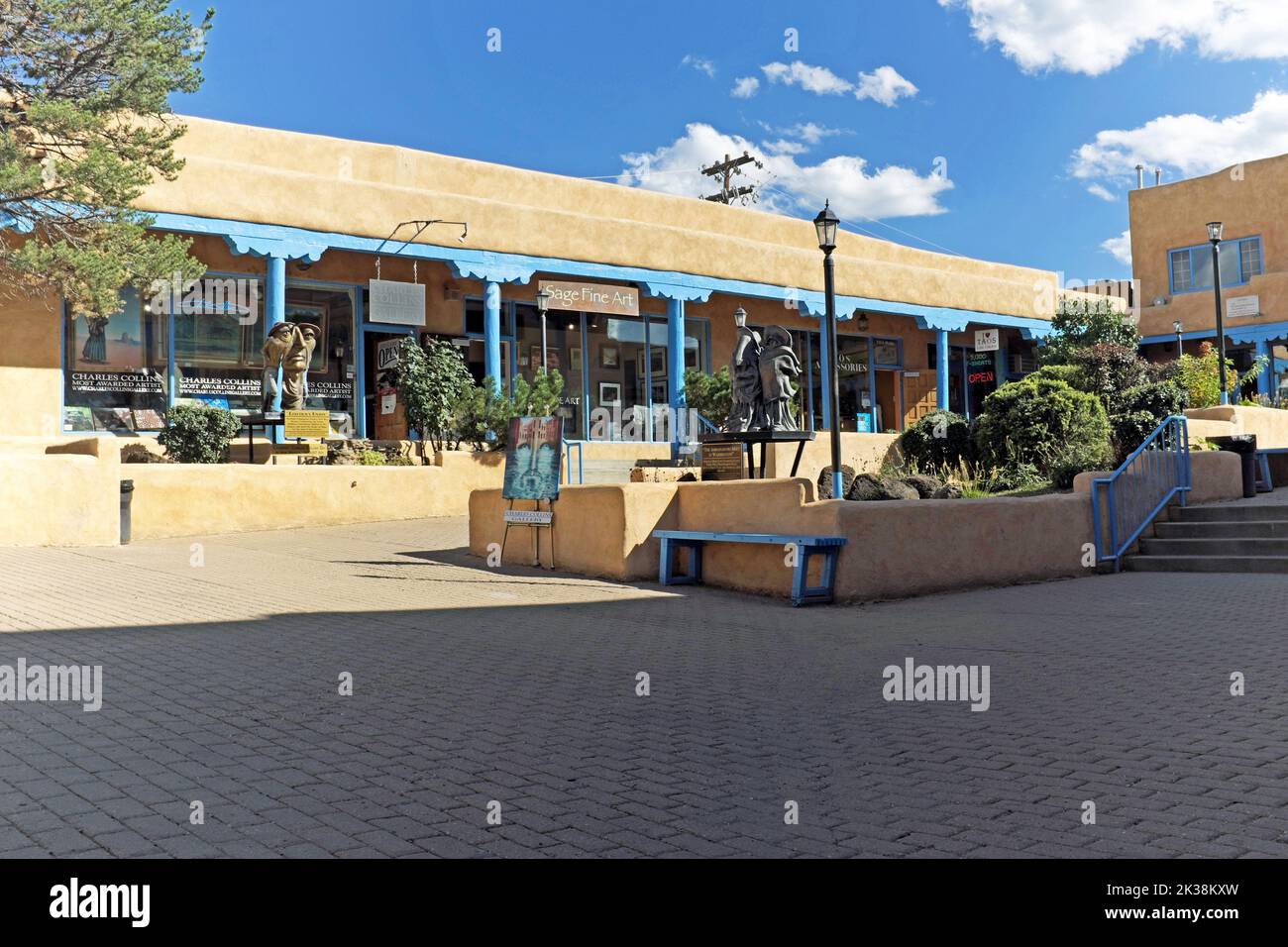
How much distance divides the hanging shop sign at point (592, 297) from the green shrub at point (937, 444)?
24.5 feet

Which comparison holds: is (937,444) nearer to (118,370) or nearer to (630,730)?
(118,370)

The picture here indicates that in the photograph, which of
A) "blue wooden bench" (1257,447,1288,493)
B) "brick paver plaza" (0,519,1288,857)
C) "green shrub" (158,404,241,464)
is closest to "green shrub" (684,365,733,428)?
"green shrub" (158,404,241,464)

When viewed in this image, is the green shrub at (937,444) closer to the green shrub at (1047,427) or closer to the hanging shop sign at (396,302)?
the green shrub at (1047,427)

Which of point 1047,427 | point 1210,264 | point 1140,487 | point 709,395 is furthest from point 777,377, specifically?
point 1210,264

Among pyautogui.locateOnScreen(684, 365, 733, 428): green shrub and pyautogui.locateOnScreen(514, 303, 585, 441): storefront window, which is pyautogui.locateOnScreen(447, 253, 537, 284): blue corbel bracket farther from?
pyautogui.locateOnScreen(684, 365, 733, 428): green shrub

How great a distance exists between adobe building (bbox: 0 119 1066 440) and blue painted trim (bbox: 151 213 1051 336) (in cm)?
4

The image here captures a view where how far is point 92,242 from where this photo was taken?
672 inches

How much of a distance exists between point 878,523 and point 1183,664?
3.99 meters

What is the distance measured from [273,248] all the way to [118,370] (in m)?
3.52

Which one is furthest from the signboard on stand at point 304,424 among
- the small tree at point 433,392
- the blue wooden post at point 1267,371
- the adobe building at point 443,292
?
the blue wooden post at point 1267,371

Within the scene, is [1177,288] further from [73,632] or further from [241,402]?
[73,632]

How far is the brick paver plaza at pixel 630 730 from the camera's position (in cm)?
415

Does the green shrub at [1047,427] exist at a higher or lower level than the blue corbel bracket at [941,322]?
lower

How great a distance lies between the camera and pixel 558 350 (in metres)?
26.2
